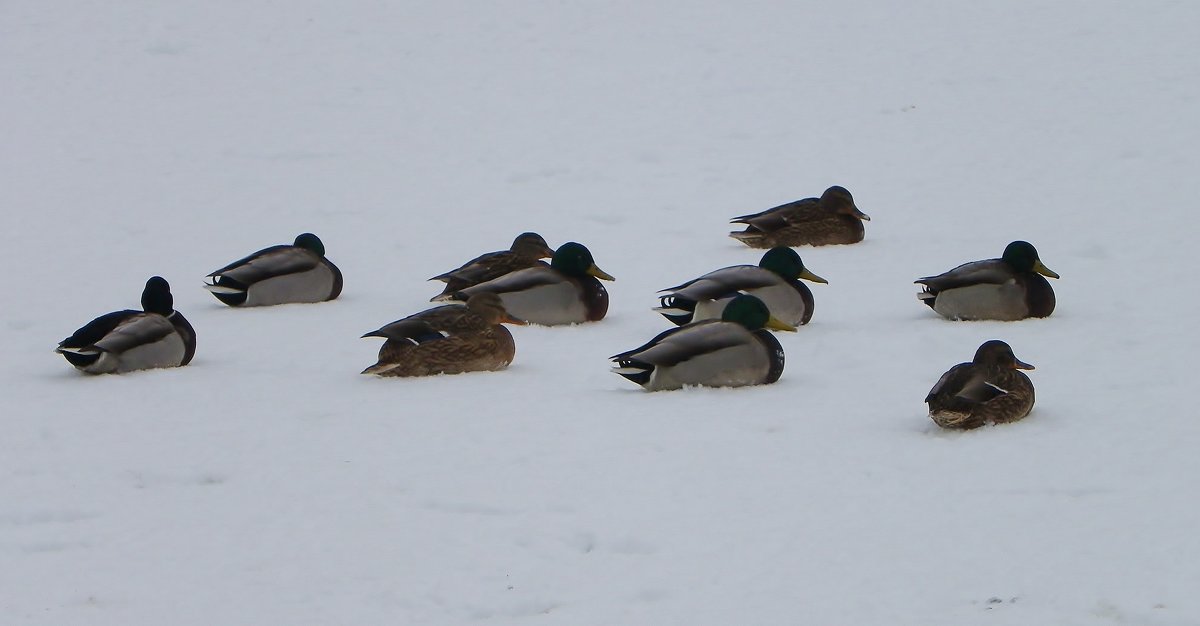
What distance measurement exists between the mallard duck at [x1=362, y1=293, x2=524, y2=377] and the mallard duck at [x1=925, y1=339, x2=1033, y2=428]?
2362 mm

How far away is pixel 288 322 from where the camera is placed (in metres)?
8.89

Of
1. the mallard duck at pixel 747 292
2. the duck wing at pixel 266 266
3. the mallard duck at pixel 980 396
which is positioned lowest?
the mallard duck at pixel 980 396

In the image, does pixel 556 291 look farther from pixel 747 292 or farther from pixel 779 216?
pixel 779 216

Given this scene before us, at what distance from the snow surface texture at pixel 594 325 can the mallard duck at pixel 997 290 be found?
0.74ft

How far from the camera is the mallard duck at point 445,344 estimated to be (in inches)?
277

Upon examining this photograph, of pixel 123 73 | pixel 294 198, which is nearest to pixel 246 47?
pixel 123 73

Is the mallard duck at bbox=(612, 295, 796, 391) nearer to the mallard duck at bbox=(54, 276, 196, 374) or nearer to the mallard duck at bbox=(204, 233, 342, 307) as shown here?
the mallard duck at bbox=(54, 276, 196, 374)

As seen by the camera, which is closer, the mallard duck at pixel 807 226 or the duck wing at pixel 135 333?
the duck wing at pixel 135 333

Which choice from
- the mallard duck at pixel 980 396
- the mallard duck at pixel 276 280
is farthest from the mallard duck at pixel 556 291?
the mallard duck at pixel 980 396

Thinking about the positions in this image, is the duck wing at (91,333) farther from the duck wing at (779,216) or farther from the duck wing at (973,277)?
the duck wing at (779,216)

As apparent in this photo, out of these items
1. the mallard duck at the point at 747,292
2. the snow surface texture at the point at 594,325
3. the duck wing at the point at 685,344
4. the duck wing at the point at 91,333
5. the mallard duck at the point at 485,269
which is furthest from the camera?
the mallard duck at the point at 485,269

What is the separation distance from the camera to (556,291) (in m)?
8.52

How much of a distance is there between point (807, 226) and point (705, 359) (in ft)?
15.4

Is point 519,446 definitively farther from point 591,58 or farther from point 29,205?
point 591,58
